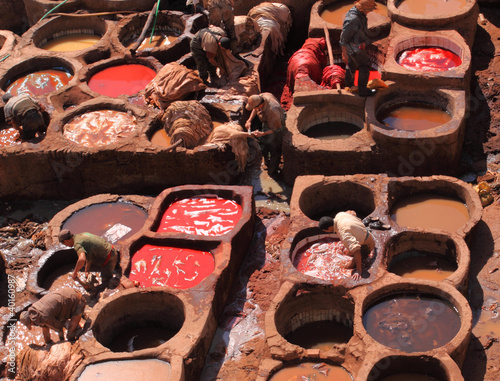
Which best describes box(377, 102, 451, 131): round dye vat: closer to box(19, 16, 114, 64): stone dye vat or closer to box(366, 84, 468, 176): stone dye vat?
box(366, 84, 468, 176): stone dye vat

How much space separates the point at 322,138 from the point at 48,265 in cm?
526

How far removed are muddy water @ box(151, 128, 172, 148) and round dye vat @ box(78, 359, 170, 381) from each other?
4.77 metres

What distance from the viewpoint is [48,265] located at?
10.8 meters

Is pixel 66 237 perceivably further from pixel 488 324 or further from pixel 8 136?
pixel 488 324

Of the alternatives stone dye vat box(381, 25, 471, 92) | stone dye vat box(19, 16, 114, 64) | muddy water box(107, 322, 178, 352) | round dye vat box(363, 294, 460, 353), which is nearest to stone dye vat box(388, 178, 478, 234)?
round dye vat box(363, 294, 460, 353)

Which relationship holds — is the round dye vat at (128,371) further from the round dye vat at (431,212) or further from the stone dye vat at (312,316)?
the round dye vat at (431,212)

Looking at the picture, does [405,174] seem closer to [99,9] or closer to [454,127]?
[454,127]

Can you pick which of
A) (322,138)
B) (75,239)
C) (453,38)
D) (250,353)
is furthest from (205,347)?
(453,38)

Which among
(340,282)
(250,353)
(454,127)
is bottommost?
(250,353)

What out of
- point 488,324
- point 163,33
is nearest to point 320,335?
point 488,324

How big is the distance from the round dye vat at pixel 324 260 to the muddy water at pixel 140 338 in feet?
6.87

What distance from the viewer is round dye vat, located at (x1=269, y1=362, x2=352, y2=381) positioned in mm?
8781

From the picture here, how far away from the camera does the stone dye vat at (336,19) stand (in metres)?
14.8

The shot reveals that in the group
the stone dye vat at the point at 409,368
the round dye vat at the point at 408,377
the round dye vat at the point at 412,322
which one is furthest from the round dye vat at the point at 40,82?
the round dye vat at the point at 408,377
